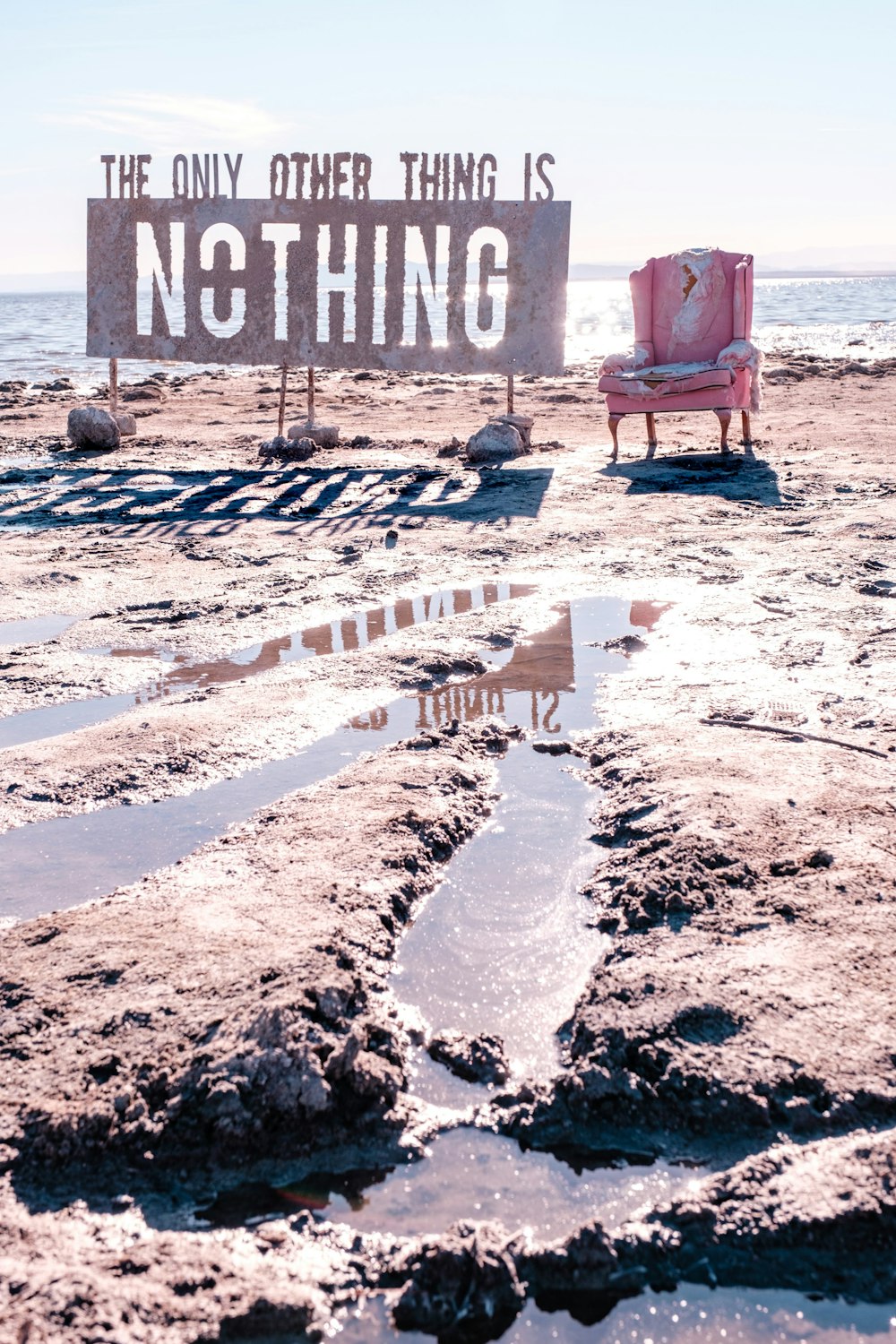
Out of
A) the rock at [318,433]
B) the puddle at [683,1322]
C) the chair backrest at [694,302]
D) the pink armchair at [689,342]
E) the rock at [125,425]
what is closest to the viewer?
the puddle at [683,1322]

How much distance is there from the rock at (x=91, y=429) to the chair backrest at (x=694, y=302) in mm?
4619

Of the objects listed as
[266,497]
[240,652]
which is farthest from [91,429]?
[240,652]

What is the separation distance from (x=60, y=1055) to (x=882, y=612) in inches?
158

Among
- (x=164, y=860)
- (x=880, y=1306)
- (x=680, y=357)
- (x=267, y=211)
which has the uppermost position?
(x=267, y=211)

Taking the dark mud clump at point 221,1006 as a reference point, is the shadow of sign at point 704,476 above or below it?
above

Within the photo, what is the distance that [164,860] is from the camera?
3.11 m

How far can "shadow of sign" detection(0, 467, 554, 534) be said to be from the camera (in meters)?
7.65

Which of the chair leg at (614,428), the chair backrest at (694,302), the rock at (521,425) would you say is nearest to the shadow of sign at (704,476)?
the chair leg at (614,428)

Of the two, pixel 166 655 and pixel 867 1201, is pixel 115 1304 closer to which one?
pixel 867 1201

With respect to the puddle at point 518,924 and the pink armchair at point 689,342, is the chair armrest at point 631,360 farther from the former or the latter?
the puddle at point 518,924

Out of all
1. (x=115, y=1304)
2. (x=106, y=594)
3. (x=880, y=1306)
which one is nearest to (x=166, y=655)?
(x=106, y=594)

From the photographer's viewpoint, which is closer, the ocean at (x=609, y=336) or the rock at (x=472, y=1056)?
the rock at (x=472, y=1056)

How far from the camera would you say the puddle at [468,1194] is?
1948 millimetres

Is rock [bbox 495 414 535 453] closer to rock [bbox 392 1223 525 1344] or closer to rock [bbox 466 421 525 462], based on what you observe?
Answer: rock [bbox 466 421 525 462]
